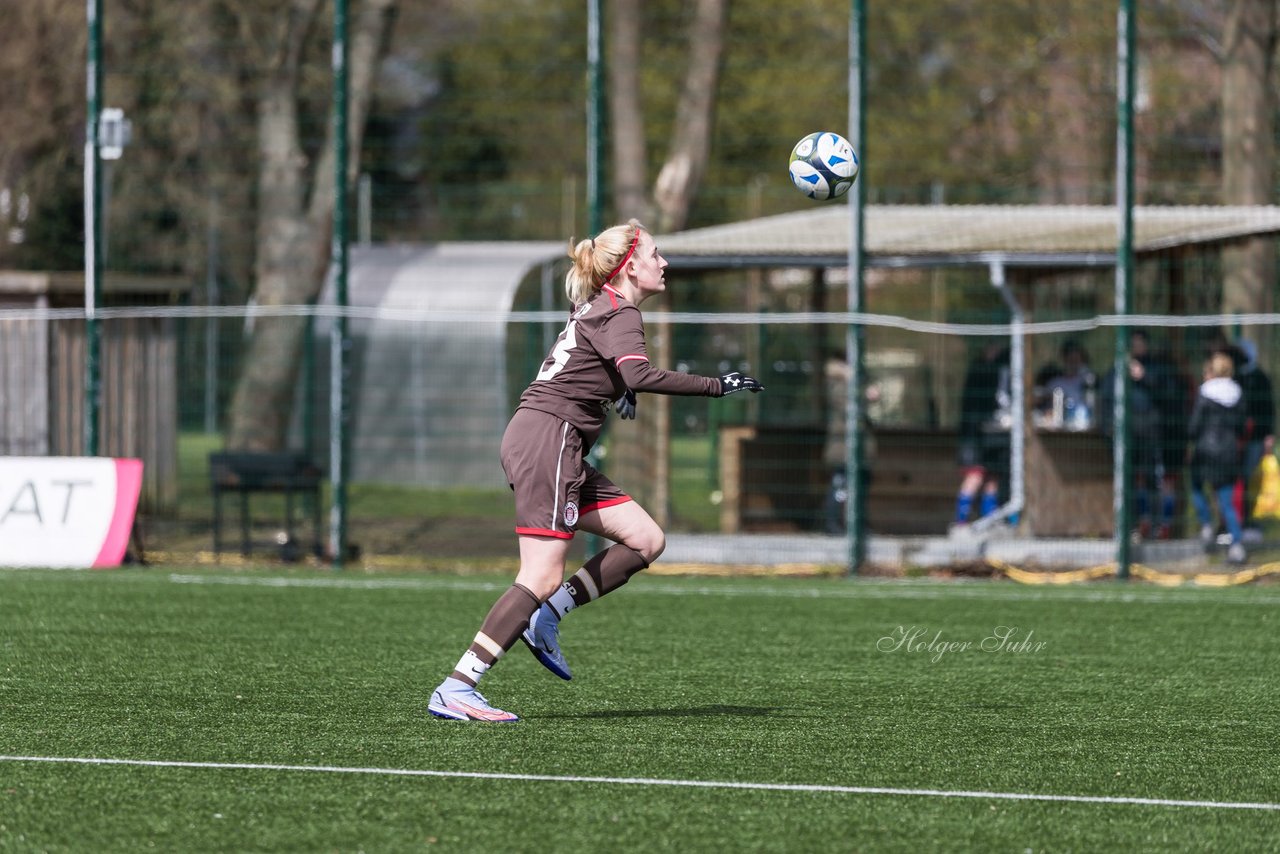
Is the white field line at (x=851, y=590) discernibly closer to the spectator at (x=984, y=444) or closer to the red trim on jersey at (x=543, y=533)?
the spectator at (x=984, y=444)

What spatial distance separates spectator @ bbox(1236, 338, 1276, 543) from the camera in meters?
16.2

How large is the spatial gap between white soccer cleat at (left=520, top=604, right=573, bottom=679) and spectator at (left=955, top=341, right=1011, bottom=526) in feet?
32.2

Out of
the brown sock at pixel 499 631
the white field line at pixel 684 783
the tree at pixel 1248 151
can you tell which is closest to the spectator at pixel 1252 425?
the tree at pixel 1248 151

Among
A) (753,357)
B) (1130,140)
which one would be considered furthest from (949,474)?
(753,357)

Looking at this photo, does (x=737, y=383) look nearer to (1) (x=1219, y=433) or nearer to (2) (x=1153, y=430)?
(2) (x=1153, y=430)

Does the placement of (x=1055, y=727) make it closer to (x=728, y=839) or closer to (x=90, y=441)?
(x=728, y=839)

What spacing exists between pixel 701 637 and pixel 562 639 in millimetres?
772

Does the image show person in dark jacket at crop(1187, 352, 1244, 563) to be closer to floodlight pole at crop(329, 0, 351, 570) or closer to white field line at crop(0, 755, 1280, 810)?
floodlight pole at crop(329, 0, 351, 570)

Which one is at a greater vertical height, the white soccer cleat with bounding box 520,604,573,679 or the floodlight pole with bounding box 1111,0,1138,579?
the floodlight pole with bounding box 1111,0,1138,579

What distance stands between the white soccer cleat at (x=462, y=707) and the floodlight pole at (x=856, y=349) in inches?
295

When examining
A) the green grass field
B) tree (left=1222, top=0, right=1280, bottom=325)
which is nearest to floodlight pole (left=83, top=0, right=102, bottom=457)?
the green grass field

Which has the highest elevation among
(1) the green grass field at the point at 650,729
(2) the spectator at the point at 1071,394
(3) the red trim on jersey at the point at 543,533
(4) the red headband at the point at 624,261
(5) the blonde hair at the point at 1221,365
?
(4) the red headband at the point at 624,261

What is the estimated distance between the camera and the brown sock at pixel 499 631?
714cm

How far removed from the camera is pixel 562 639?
1030 centimetres
